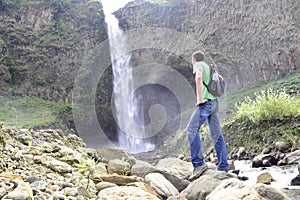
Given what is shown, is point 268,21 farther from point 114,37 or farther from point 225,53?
point 114,37

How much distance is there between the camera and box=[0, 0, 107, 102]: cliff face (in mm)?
23406

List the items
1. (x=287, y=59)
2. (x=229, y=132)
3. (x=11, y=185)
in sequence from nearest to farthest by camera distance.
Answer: (x=11, y=185) → (x=229, y=132) → (x=287, y=59)

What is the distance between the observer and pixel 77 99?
76.3 ft

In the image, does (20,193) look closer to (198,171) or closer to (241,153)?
(198,171)

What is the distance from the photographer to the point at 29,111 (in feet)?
65.9

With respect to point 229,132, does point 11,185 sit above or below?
below

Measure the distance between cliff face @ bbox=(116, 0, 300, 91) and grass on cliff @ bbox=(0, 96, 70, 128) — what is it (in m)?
7.79

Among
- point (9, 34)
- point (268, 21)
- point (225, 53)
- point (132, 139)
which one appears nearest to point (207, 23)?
point (225, 53)

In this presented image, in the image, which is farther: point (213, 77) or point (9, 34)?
point (9, 34)

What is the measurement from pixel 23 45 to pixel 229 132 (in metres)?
19.3

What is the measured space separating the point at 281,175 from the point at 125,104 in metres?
16.1

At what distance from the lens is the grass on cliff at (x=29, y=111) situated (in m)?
17.3

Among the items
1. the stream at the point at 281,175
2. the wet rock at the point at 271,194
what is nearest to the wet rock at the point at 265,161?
the stream at the point at 281,175

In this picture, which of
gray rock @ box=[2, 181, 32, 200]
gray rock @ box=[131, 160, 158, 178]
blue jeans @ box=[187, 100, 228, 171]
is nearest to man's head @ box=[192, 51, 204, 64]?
blue jeans @ box=[187, 100, 228, 171]
